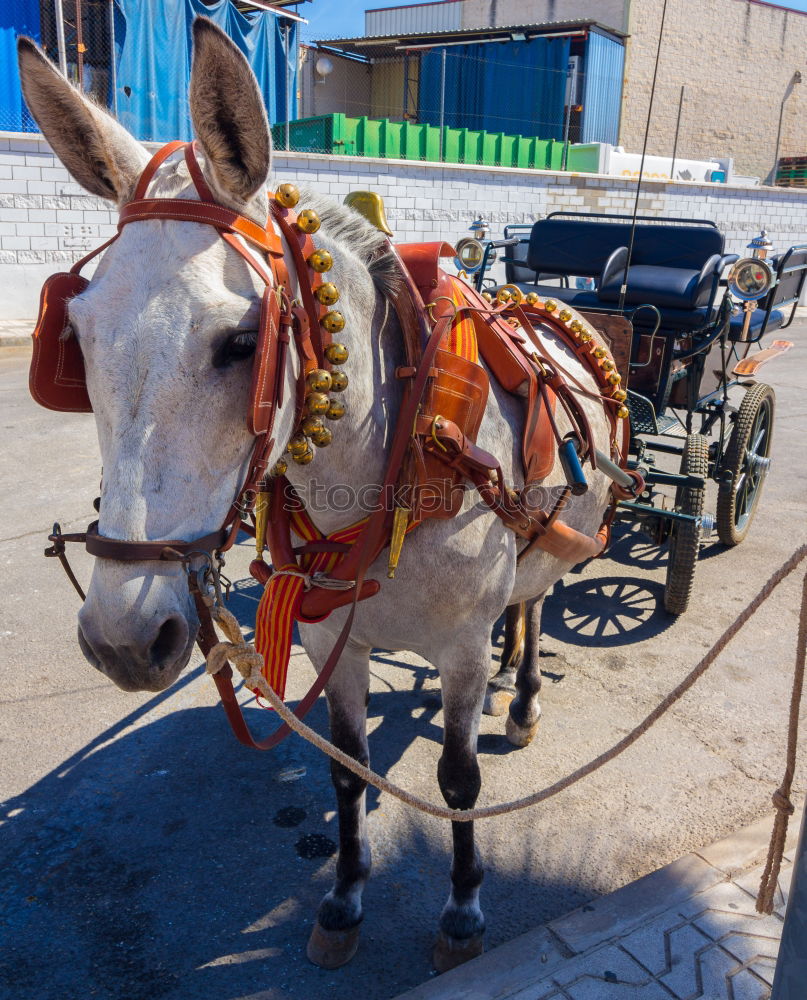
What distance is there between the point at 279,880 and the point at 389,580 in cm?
128

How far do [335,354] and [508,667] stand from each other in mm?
2580

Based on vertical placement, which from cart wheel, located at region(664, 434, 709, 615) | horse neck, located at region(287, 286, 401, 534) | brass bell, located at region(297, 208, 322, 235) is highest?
brass bell, located at region(297, 208, 322, 235)

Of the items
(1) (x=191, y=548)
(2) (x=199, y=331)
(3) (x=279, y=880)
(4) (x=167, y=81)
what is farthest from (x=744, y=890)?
(4) (x=167, y=81)

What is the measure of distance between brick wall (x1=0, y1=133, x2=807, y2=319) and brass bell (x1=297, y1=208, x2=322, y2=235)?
37.6 feet

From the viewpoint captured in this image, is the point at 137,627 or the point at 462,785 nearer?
the point at 137,627

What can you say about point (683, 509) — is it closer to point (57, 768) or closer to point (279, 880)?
point (279, 880)

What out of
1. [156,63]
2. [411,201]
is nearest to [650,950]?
[411,201]

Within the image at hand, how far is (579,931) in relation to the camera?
90.3 inches

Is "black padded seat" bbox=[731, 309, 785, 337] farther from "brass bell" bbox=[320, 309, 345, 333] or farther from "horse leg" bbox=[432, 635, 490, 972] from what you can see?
"brass bell" bbox=[320, 309, 345, 333]

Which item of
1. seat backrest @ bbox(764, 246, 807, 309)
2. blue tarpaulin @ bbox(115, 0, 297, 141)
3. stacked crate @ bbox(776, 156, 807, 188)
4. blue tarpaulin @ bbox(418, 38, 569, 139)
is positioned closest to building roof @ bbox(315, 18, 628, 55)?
blue tarpaulin @ bbox(418, 38, 569, 139)

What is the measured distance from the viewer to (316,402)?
64.4 inches

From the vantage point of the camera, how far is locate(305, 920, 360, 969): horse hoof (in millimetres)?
2350

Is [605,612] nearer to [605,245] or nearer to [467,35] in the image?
[605,245]

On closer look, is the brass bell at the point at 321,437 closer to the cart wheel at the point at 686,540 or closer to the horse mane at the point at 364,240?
the horse mane at the point at 364,240
